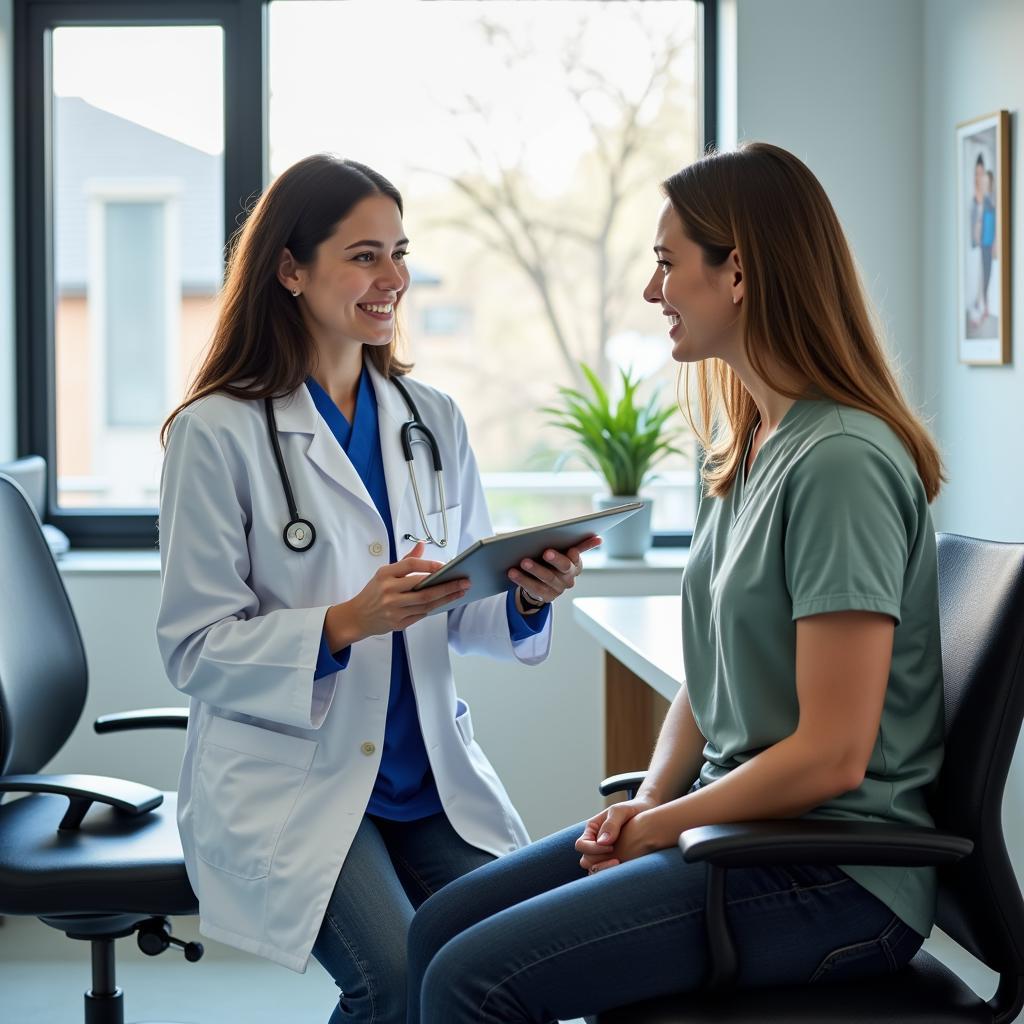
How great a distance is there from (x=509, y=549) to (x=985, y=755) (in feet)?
1.76

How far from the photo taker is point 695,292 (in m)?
1.40

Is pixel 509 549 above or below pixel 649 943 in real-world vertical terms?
above

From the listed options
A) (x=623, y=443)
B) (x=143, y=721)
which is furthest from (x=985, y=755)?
(x=623, y=443)

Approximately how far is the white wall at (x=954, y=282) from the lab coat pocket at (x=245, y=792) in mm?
1522

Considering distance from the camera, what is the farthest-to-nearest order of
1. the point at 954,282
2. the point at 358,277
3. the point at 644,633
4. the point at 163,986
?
the point at 954,282 → the point at 163,986 → the point at 644,633 → the point at 358,277

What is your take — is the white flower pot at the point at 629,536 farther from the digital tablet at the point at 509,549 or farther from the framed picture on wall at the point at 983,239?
the digital tablet at the point at 509,549

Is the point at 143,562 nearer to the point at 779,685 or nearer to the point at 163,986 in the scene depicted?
the point at 163,986

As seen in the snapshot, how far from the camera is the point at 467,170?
10.3ft

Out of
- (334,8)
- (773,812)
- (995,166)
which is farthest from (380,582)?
(334,8)

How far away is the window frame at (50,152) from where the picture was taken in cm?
305

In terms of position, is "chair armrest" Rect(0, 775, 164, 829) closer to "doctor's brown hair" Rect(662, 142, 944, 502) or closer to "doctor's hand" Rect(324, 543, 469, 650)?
"doctor's hand" Rect(324, 543, 469, 650)

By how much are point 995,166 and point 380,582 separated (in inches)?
65.0

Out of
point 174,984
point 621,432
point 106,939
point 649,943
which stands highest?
point 621,432

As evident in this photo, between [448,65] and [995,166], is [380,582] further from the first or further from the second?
[448,65]
